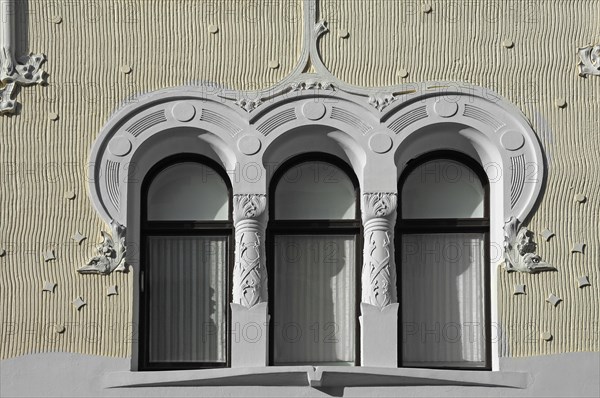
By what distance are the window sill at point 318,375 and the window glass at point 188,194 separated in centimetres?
161

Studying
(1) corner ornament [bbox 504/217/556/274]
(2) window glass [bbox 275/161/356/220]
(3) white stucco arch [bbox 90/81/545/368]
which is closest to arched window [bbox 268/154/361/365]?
(2) window glass [bbox 275/161/356/220]

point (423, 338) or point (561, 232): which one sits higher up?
point (561, 232)

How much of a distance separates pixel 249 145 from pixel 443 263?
6.98 ft

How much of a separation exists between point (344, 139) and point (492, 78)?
1501 millimetres

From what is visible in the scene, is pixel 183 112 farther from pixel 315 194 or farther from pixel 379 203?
pixel 379 203

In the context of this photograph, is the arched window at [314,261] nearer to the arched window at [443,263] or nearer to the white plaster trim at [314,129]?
the white plaster trim at [314,129]

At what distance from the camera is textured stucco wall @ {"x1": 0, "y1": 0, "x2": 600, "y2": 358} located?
1539cm

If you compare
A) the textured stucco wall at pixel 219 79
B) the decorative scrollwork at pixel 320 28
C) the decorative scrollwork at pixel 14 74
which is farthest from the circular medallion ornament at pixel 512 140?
the decorative scrollwork at pixel 14 74

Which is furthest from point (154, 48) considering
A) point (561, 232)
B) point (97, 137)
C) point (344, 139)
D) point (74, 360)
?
point (561, 232)

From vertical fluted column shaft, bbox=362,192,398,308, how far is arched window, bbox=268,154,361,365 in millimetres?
316

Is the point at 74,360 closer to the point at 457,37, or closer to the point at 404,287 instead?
the point at 404,287

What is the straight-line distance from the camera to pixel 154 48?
15.9 metres

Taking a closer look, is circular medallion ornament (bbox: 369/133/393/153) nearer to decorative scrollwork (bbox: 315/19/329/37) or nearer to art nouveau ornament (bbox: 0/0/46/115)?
decorative scrollwork (bbox: 315/19/329/37)

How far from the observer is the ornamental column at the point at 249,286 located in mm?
15266
